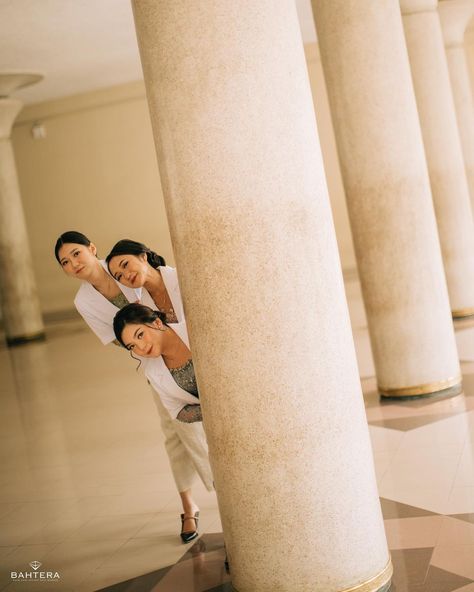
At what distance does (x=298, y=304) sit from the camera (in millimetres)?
3891

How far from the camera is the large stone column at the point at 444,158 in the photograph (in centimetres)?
1151

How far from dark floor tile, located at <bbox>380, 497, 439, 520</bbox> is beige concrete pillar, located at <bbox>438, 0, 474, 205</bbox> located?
11032 mm

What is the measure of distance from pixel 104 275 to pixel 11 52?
436 inches

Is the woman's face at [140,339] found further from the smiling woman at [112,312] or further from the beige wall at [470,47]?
the beige wall at [470,47]

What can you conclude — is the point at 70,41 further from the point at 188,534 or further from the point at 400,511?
the point at 400,511

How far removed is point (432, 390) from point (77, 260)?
3909 mm

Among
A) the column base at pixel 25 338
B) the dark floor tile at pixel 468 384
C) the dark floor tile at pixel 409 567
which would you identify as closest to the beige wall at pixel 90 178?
the column base at pixel 25 338

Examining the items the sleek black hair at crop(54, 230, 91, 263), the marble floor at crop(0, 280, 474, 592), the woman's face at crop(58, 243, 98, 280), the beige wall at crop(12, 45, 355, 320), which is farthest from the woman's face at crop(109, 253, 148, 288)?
the beige wall at crop(12, 45, 355, 320)

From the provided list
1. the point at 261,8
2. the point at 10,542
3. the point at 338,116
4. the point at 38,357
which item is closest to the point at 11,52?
the point at 38,357

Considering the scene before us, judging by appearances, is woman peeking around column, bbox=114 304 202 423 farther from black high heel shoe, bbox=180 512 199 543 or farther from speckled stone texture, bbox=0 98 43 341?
speckled stone texture, bbox=0 98 43 341

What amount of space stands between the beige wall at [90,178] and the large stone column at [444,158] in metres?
9.76

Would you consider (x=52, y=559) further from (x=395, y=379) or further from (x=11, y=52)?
(x=11, y=52)

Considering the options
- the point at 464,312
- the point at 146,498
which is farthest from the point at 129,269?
the point at 464,312

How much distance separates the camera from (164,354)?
490 centimetres
